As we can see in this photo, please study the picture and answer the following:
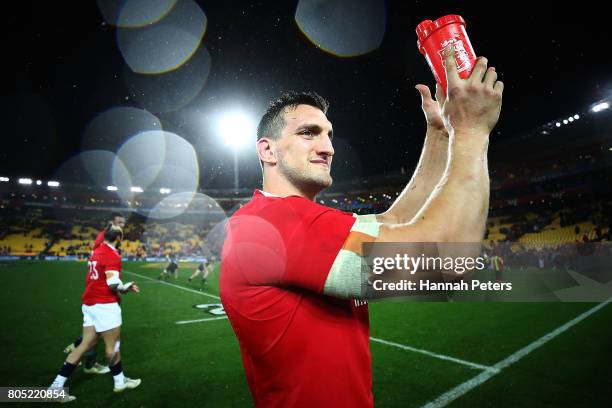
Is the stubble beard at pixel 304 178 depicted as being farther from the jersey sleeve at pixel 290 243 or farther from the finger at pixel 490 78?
the finger at pixel 490 78

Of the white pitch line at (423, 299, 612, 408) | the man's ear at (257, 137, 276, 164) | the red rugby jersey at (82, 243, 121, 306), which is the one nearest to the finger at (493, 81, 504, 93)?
the man's ear at (257, 137, 276, 164)

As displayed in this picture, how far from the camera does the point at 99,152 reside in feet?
136

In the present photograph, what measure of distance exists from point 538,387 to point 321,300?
5.60 meters

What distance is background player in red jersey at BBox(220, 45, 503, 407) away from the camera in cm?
110

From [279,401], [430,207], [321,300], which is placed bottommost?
[279,401]

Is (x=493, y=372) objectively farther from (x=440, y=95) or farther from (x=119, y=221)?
(x=119, y=221)

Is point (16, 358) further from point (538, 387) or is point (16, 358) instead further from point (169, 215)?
point (169, 215)

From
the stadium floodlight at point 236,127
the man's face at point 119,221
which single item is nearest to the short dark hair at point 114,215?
the man's face at point 119,221

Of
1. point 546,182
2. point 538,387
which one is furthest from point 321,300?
point 546,182

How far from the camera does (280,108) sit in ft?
5.97

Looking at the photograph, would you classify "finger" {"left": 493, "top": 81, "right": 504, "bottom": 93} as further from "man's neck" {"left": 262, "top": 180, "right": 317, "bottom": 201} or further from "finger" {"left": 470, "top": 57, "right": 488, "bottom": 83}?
"man's neck" {"left": 262, "top": 180, "right": 317, "bottom": 201}

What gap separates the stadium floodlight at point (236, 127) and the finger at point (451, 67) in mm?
24231

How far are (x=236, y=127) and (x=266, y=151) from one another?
26.9m

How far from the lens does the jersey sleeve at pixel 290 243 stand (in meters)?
1.12
